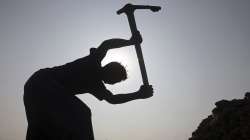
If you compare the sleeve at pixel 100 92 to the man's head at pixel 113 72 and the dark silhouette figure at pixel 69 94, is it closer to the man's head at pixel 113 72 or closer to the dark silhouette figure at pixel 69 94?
the dark silhouette figure at pixel 69 94

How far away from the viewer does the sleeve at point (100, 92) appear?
4.80m

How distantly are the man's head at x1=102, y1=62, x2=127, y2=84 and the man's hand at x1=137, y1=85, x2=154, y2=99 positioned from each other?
1.98 ft

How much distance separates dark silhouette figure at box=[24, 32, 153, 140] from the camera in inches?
148

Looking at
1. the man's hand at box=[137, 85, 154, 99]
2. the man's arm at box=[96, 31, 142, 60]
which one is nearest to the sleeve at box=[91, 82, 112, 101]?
the man's arm at box=[96, 31, 142, 60]

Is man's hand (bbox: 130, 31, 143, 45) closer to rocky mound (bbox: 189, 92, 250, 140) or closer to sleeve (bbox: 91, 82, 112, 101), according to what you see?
sleeve (bbox: 91, 82, 112, 101)

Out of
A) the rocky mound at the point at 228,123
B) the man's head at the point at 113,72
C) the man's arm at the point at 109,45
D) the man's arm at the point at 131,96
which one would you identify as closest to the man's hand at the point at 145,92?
the man's arm at the point at 131,96

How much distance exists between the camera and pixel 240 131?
34250 millimetres

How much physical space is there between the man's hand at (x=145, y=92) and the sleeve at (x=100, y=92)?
25.7 inches

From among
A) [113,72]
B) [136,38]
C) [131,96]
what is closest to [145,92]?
[131,96]

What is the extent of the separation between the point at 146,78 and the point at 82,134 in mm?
2316

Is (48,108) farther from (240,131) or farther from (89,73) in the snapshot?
(240,131)

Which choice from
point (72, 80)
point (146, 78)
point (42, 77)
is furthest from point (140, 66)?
point (42, 77)

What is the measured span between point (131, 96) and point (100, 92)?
595 mm

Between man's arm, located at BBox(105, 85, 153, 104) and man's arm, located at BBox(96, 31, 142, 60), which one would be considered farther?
man's arm, located at BBox(105, 85, 153, 104)
